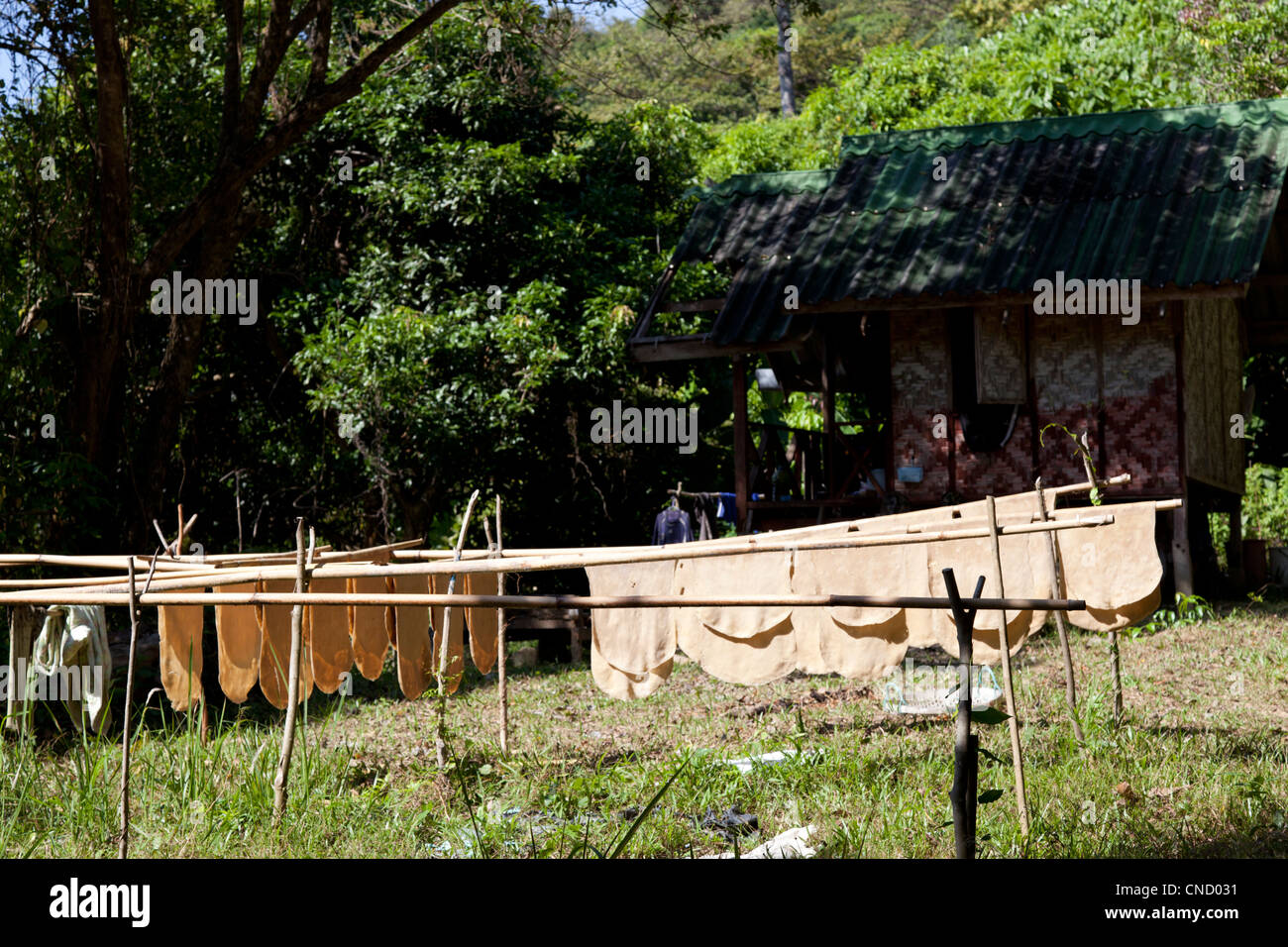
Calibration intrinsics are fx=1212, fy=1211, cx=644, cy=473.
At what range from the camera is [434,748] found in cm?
741

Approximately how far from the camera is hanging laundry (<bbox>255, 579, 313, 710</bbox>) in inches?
250

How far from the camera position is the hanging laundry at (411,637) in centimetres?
686

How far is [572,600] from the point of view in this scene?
4.41 m

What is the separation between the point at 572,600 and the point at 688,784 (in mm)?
2283

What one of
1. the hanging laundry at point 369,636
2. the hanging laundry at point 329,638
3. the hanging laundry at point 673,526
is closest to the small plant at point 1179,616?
the hanging laundry at point 673,526

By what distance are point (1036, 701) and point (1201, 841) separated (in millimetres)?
2997

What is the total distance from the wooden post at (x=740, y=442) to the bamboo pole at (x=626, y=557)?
256 inches

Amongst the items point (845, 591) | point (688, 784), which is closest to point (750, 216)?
point (845, 591)

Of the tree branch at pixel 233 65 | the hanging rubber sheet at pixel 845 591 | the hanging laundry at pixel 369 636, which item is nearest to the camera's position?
the hanging rubber sheet at pixel 845 591

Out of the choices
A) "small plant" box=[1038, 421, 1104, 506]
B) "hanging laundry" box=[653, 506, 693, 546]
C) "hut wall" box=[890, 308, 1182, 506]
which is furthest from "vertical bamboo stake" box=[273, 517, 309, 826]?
"hut wall" box=[890, 308, 1182, 506]

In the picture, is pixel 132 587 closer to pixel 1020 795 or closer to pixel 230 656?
pixel 230 656

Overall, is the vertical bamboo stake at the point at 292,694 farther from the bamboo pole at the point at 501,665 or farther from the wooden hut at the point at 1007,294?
the wooden hut at the point at 1007,294

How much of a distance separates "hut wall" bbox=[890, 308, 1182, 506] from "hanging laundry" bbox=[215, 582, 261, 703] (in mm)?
7878
